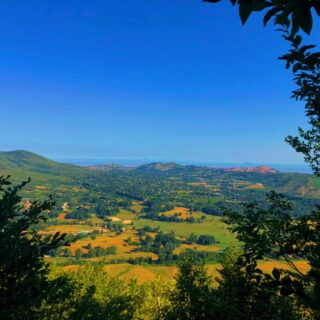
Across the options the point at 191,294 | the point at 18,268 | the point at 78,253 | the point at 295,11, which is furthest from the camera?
the point at 78,253

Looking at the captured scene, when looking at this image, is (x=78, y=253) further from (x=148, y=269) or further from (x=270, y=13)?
(x=270, y=13)

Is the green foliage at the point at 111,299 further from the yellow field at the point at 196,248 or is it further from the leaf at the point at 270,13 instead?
the yellow field at the point at 196,248

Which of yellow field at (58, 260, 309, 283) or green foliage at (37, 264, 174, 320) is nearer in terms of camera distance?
green foliage at (37, 264, 174, 320)

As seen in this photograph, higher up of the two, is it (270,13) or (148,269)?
(270,13)

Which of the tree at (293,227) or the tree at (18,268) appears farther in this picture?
the tree at (18,268)

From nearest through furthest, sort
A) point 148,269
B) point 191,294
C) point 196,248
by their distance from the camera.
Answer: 1. point 191,294
2. point 148,269
3. point 196,248

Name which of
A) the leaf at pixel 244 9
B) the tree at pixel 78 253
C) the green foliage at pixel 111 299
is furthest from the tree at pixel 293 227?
the tree at pixel 78 253

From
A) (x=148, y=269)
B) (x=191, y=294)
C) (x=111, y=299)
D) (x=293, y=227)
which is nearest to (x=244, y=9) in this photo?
(x=293, y=227)

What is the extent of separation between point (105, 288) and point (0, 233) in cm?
2746

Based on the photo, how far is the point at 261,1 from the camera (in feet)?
6.99

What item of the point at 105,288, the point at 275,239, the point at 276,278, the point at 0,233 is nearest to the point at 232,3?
the point at 276,278

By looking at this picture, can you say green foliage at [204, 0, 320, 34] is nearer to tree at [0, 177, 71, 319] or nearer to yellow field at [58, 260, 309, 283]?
tree at [0, 177, 71, 319]

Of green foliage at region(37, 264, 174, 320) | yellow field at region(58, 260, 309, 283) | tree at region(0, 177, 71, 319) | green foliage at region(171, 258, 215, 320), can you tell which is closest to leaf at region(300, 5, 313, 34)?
tree at region(0, 177, 71, 319)

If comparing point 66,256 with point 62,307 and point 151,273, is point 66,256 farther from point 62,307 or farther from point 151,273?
point 62,307
